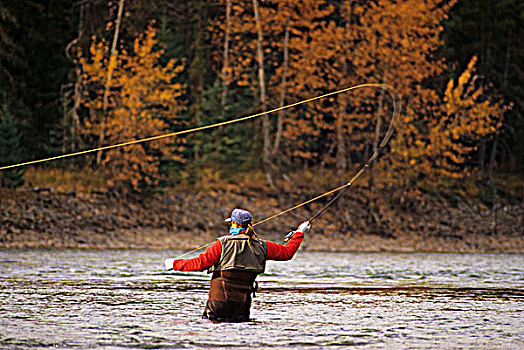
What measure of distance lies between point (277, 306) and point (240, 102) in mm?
24734

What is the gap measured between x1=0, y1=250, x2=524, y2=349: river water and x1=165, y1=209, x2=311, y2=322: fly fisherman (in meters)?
0.25

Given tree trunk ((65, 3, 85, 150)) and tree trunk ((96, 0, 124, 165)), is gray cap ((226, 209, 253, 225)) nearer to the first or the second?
tree trunk ((96, 0, 124, 165))

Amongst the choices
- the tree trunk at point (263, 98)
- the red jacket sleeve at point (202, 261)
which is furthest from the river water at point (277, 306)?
the tree trunk at point (263, 98)

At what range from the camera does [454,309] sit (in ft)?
43.7

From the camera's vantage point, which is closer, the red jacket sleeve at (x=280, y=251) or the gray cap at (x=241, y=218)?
the gray cap at (x=241, y=218)

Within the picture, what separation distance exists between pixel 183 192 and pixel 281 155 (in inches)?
170

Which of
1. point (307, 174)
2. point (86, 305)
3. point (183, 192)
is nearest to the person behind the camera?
point (86, 305)

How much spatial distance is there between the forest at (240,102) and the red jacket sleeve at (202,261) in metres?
19.9

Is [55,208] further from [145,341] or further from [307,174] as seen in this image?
[145,341]

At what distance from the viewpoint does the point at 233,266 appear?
36.4 feet

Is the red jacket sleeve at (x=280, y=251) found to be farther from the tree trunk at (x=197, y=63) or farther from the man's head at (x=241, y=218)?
the tree trunk at (x=197, y=63)

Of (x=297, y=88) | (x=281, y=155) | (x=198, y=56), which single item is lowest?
(x=281, y=155)

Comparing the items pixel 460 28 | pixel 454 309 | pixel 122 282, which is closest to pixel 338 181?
pixel 460 28

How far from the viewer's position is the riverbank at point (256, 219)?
28406 mm
